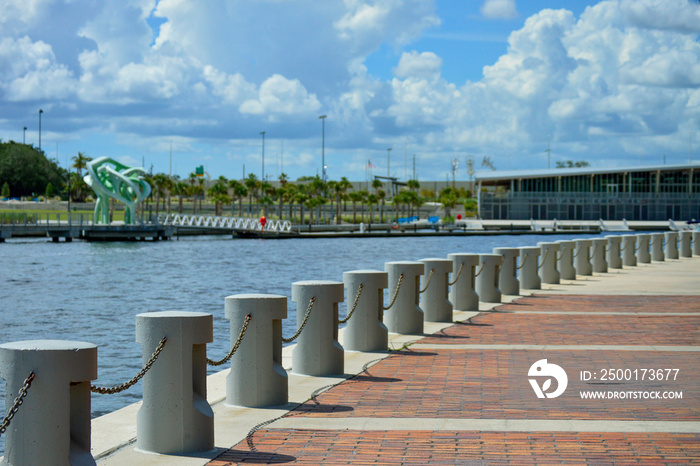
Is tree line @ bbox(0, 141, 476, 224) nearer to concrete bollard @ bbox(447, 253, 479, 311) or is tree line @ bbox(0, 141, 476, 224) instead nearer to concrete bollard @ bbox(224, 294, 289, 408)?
concrete bollard @ bbox(447, 253, 479, 311)

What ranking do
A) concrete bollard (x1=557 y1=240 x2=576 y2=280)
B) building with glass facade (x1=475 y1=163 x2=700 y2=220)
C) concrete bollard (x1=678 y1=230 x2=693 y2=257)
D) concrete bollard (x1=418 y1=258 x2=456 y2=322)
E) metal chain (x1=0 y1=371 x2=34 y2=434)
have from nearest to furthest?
metal chain (x1=0 y1=371 x2=34 y2=434) → concrete bollard (x1=418 y1=258 x2=456 y2=322) → concrete bollard (x1=557 y1=240 x2=576 y2=280) → concrete bollard (x1=678 y1=230 x2=693 y2=257) → building with glass facade (x1=475 y1=163 x2=700 y2=220)

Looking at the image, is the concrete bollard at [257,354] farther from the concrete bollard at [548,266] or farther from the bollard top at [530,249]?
the concrete bollard at [548,266]

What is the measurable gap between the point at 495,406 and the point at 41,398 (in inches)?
184

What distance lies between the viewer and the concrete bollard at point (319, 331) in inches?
401

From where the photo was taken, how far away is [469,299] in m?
17.5

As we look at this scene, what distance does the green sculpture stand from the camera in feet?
285

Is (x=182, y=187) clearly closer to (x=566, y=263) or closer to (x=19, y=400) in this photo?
(x=566, y=263)

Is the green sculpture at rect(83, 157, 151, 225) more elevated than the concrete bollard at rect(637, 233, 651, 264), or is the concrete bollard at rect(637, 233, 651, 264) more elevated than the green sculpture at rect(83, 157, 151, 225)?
the green sculpture at rect(83, 157, 151, 225)

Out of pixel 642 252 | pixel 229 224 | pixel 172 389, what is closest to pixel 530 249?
pixel 642 252

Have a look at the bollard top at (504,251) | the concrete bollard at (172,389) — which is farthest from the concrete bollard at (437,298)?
the concrete bollard at (172,389)

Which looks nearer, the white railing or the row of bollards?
the row of bollards

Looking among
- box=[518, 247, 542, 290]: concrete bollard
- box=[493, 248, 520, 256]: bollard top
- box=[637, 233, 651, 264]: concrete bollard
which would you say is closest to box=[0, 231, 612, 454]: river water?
box=[518, 247, 542, 290]: concrete bollard

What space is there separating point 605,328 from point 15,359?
1102 cm

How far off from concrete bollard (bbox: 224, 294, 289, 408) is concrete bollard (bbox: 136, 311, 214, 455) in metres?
1.44
